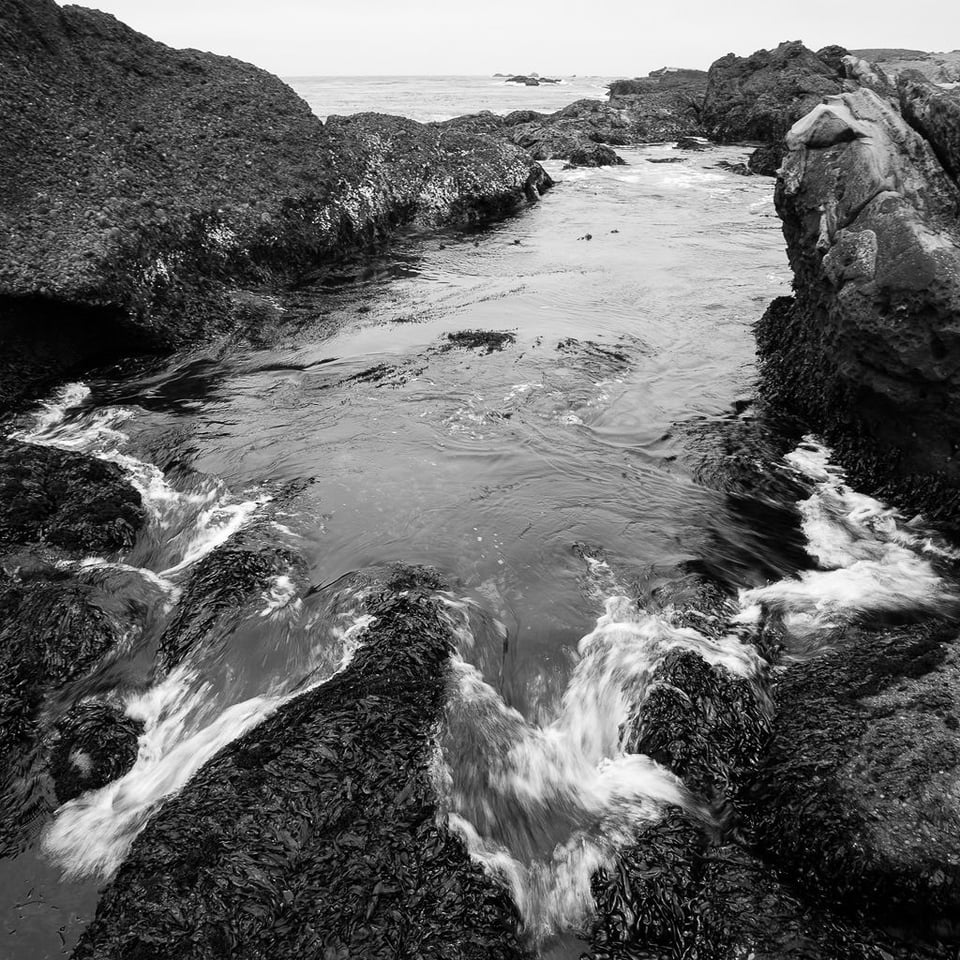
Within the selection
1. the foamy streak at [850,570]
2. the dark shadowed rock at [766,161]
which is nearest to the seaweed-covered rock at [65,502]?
the foamy streak at [850,570]

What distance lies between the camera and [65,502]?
609 cm

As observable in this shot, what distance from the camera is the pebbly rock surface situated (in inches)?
237

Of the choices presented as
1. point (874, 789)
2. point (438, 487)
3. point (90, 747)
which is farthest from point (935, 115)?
point (90, 747)

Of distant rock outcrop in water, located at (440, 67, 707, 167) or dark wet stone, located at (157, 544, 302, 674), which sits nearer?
dark wet stone, located at (157, 544, 302, 674)

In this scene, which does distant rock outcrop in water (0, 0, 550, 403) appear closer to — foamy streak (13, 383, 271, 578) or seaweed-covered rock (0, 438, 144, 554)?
foamy streak (13, 383, 271, 578)

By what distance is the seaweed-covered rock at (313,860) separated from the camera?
10.3ft

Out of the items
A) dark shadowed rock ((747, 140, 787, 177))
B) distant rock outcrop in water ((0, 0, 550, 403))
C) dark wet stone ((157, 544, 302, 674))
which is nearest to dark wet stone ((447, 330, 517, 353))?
distant rock outcrop in water ((0, 0, 550, 403))

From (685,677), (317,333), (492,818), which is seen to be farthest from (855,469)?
(317,333)

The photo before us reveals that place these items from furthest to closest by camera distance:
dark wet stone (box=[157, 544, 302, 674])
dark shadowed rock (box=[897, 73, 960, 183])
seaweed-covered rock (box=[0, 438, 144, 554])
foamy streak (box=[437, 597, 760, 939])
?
dark shadowed rock (box=[897, 73, 960, 183])
seaweed-covered rock (box=[0, 438, 144, 554])
dark wet stone (box=[157, 544, 302, 674])
foamy streak (box=[437, 597, 760, 939])

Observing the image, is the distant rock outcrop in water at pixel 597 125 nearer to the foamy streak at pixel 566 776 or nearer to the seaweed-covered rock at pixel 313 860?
the foamy streak at pixel 566 776

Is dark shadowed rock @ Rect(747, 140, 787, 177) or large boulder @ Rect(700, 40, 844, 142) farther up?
large boulder @ Rect(700, 40, 844, 142)

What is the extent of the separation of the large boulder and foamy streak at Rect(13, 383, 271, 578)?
33.8m

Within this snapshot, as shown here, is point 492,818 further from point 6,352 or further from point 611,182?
point 611,182

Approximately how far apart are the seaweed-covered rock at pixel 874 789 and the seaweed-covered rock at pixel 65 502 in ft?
17.2
